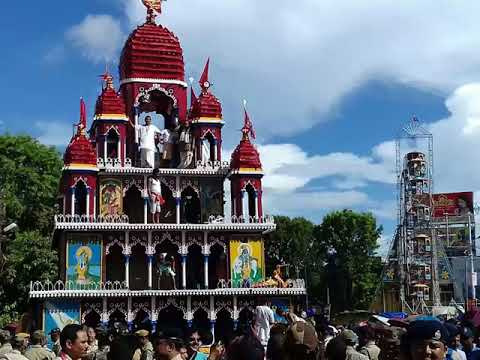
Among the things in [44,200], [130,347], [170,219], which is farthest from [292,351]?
[44,200]

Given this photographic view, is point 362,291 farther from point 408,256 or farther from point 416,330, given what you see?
point 416,330

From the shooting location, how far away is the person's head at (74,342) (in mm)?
6266

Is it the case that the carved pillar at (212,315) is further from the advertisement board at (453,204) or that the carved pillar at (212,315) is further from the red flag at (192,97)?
the advertisement board at (453,204)

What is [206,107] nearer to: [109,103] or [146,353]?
[109,103]

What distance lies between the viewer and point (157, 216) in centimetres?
3447

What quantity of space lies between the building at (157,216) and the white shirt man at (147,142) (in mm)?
52

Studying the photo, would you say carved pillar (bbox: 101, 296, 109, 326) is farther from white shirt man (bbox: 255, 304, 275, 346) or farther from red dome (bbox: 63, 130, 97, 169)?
white shirt man (bbox: 255, 304, 275, 346)

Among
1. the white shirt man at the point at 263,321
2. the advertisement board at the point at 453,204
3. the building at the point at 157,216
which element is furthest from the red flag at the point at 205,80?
the advertisement board at the point at 453,204

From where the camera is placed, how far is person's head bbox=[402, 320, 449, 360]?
4.16 m

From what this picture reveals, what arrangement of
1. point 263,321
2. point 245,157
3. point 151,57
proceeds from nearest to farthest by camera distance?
point 263,321
point 245,157
point 151,57

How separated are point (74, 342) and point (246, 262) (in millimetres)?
Answer: 27820

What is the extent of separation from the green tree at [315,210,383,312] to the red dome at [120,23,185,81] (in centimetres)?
2806

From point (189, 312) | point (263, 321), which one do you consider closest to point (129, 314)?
point (189, 312)

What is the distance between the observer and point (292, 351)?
4707 millimetres
